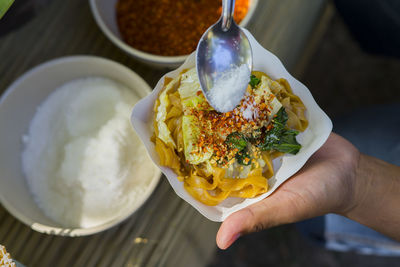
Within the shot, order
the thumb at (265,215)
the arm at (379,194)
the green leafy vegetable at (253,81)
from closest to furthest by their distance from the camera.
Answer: the thumb at (265,215)
the green leafy vegetable at (253,81)
the arm at (379,194)

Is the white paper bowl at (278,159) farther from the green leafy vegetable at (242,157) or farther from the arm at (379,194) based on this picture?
the arm at (379,194)

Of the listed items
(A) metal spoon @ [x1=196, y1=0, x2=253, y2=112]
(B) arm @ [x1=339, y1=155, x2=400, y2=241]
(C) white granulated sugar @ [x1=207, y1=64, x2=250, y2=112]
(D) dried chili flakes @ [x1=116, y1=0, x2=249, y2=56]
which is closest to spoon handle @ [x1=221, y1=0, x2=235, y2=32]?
(A) metal spoon @ [x1=196, y1=0, x2=253, y2=112]

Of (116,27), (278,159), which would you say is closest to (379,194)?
(278,159)

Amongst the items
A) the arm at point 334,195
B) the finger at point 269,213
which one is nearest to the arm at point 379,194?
the arm at point 334,195

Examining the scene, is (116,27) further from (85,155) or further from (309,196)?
(309,196)

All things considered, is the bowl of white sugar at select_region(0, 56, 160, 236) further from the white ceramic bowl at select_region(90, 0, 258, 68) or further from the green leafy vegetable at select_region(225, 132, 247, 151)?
the green leafy vegetable at select_region(225, 132, 247, 151)
